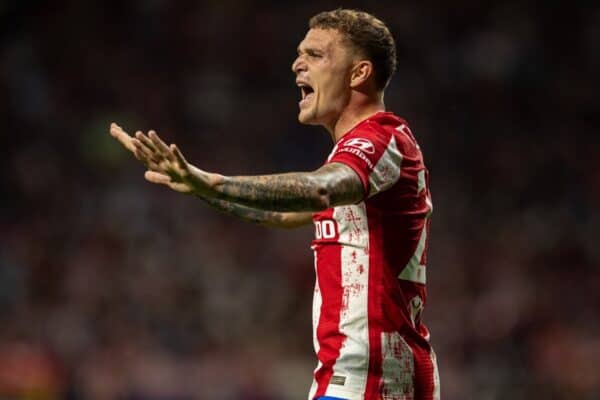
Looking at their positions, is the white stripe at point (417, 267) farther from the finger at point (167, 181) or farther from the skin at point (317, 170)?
the finger at point (167, 181)

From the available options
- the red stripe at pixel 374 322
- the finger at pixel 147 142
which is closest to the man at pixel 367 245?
the red stripe at pixel 374 322

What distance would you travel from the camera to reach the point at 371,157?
11.3 feet

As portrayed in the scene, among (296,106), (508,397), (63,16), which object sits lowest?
(508,397)

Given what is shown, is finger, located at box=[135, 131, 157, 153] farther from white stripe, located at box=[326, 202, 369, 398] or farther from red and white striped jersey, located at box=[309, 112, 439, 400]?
white stripe, located at box=[326, 202, 369, 398]

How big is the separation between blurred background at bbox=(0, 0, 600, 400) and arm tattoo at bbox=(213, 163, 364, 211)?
6.68 meters

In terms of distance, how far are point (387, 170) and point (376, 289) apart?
1.38 feet

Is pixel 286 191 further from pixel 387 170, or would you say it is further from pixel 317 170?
pixel 387 170

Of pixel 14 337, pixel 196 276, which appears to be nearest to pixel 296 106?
pixel 196 276

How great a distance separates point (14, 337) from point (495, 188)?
18.0ft

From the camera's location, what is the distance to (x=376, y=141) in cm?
354

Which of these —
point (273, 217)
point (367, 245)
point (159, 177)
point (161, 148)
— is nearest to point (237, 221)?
point (273, 217)

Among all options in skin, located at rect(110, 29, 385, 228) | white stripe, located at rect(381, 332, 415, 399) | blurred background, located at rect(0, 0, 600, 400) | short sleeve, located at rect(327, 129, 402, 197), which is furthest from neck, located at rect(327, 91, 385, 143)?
blurred background, located at rect(0, 0, 600, 400)

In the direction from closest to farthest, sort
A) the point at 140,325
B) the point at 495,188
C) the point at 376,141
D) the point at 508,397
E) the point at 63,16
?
the point at 376,141, the point at 508,397, the point at 140,325, the point at 495,188, the point at 63,16

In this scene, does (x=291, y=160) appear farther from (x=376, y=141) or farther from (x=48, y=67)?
(x=376, y=141)
